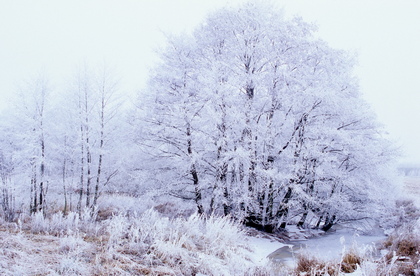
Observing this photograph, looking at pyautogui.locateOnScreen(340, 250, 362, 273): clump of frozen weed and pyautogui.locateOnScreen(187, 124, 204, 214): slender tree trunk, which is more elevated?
pyautogui.locateOnScreen(187, 124, 204, 214): slender tree trunk

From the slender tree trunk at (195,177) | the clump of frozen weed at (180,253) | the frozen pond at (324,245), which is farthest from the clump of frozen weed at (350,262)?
the slender tree trunk at (195,177)

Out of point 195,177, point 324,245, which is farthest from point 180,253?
point 324,245

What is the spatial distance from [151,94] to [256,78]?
392cm

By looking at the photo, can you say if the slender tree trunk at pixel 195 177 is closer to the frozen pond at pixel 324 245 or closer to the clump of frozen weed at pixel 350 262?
the frozen pond at pixel 324 245

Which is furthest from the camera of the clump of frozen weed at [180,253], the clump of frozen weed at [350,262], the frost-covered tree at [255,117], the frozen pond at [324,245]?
the frost-covered tree at [255,117]

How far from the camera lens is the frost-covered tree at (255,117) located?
378 inches

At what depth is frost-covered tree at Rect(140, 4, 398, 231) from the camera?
31.5 feet

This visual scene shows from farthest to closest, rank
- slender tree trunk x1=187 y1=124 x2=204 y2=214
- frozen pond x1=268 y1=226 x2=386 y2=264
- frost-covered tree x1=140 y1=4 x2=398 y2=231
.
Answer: slender tree trunk x1=187 y1=124 x2=204 y2=214
frost-covered tree x1=140 y1=4 x2=398 y2=231
frozen pond x1=268 y1=226 x2=386 y2=264

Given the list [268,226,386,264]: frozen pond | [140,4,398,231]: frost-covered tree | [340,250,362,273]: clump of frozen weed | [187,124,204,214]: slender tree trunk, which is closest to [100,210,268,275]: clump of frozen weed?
[340,250,362,273]: clump of frozen weed

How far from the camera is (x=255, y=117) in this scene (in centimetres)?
1023

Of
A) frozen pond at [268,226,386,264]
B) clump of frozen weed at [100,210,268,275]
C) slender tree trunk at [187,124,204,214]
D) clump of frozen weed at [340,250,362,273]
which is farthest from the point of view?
slender tree trunk at [187,124,204,214]

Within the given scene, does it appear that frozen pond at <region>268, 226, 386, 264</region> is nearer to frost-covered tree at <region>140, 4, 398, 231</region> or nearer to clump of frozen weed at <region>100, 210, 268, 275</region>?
frost-covered tree at <region>140, 4, 398, 231</region>

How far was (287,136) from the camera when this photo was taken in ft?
34.6

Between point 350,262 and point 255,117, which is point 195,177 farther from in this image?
point 350,262
